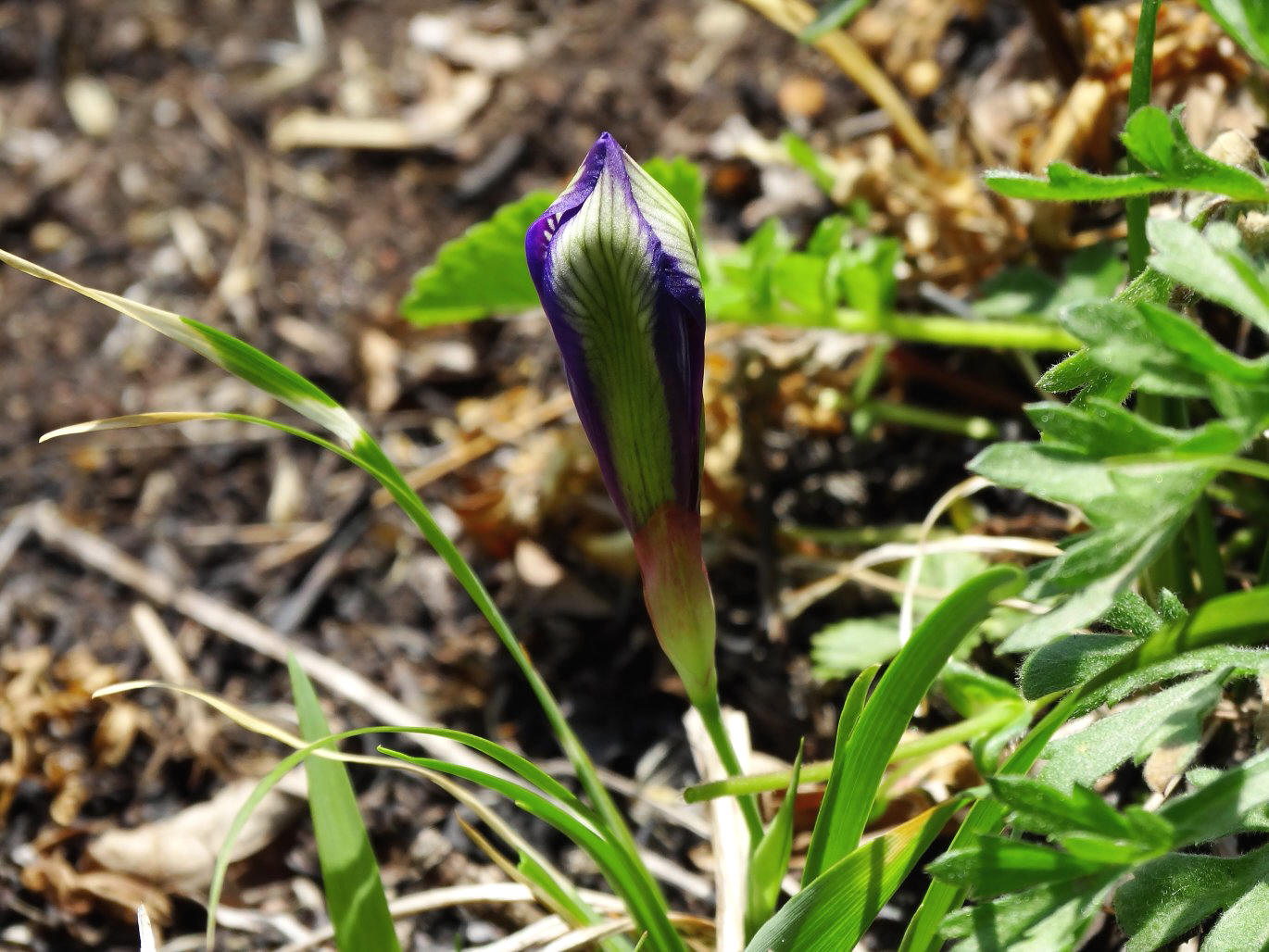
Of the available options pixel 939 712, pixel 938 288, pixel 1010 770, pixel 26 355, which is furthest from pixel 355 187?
pixel 1010 770

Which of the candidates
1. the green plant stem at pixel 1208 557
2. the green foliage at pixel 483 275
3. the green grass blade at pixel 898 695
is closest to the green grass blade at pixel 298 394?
the green grass blade at pixel 898 695

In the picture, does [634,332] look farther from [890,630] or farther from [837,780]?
[890,630]

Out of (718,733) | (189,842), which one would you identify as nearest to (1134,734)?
(718,733)

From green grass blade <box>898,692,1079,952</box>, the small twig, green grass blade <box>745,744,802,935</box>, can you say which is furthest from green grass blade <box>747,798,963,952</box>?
the small twig

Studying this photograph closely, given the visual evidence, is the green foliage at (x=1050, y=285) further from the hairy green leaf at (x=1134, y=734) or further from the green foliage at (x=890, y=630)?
the hairy green leaf at (x=1134, y=734)

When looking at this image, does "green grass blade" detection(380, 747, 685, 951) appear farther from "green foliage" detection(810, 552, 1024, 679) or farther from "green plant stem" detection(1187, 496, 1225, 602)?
"green plant stem" detection(1187, 496, 1225, 602)

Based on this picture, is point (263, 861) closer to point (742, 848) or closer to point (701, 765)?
point (701, 765)
